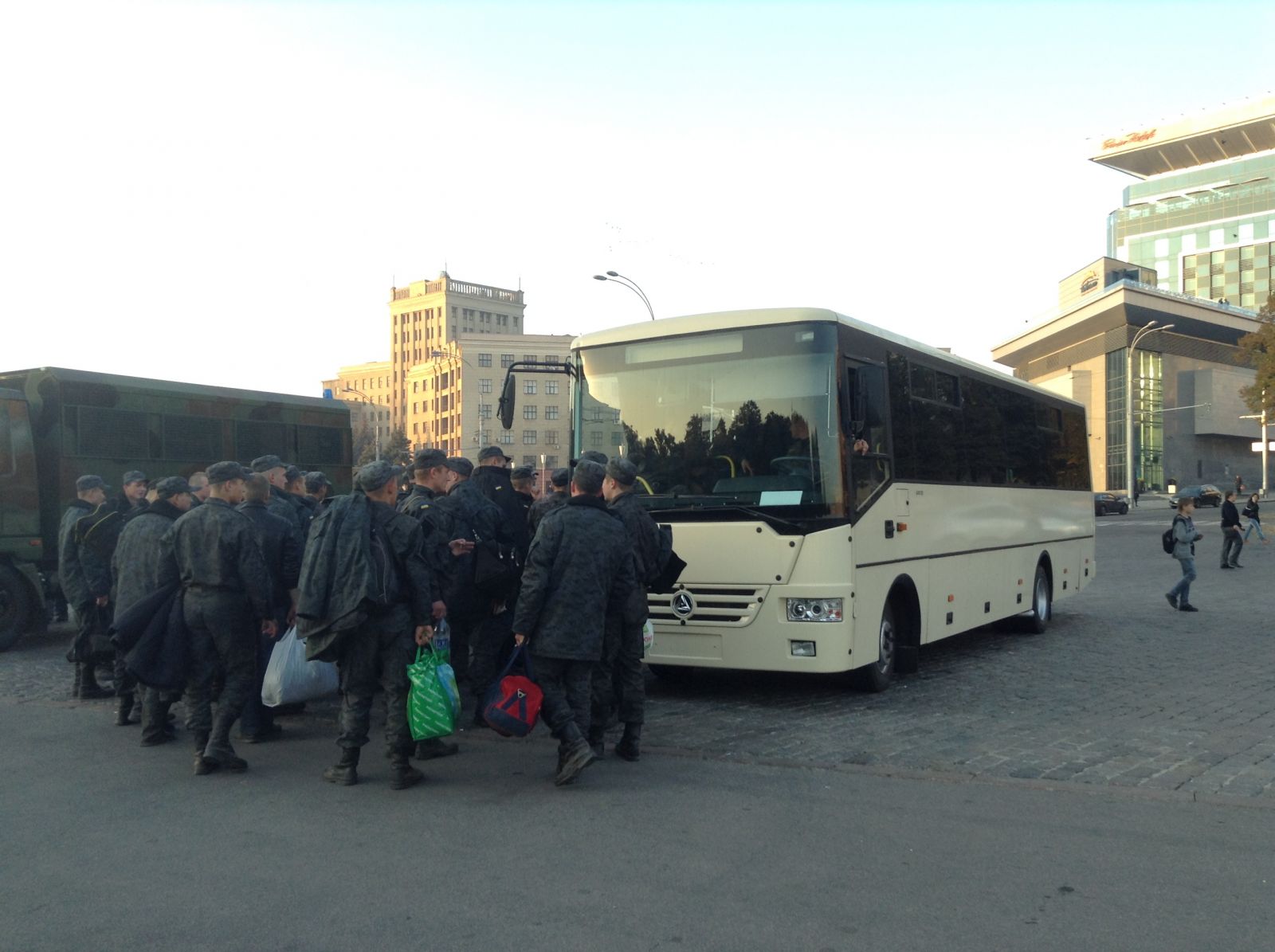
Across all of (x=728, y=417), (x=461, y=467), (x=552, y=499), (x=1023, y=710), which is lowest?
(x=1023, y=710)

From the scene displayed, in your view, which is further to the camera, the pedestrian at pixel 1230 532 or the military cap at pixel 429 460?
the pedestrian at pixel 1230 532

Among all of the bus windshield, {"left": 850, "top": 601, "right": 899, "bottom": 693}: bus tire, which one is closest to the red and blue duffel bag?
the bus windshield

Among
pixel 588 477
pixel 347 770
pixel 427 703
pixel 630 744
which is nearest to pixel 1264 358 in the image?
pixel 630 744

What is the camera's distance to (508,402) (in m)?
9.52

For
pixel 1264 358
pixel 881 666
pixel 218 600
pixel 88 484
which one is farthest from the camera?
pixel 1264 358

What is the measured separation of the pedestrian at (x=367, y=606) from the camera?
6082mm

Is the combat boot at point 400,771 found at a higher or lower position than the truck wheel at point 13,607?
lower

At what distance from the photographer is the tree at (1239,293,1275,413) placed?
4256 cm

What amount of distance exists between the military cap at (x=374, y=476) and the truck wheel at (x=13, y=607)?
7.92 metres

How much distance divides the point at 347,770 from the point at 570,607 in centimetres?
159

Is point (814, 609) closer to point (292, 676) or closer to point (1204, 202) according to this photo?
point (292, 676)

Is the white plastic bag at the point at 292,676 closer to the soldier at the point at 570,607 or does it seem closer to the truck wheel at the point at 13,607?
the soldier at the point at 570,607

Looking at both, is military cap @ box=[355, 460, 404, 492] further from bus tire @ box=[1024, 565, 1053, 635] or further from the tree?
the tree

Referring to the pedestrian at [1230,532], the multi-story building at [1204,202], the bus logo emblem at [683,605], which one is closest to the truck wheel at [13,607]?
the bus logo emblem at [683,605]
